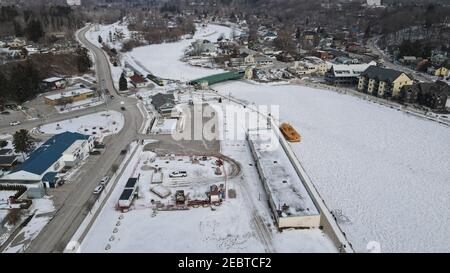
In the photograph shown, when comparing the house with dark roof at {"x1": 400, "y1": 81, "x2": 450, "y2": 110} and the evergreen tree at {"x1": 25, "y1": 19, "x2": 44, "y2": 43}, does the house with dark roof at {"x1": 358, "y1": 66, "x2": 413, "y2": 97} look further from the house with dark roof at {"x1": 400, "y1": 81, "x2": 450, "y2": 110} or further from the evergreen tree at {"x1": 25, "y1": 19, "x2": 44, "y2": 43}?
the evergreen tree at {"x1": 25, "y1": 19, "x2": 44, "y2": 43}

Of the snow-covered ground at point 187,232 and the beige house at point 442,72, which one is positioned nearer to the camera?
the snow-covered ground at point 187,232

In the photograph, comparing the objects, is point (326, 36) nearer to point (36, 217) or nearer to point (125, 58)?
point (125, 58)

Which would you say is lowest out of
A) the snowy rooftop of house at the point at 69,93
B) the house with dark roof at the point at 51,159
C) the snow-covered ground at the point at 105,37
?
the house with dark roof at the point at 51,159

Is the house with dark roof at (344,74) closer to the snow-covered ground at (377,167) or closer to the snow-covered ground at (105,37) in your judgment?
the snow-covered ground at (377,167)

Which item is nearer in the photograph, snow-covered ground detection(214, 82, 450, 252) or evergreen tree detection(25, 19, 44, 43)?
snow-covered ground detection(214, 82, 450, 252)

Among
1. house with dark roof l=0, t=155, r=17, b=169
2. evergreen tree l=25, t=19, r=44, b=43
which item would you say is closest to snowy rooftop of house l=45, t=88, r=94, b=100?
house with dark roof l=0, t=155, r=17, b=169

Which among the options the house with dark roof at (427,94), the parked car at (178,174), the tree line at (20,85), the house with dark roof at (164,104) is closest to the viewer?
the parked car at (178,174)

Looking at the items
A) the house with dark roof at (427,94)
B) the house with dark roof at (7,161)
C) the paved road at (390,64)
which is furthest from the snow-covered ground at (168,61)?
the paved road at (390,64)
